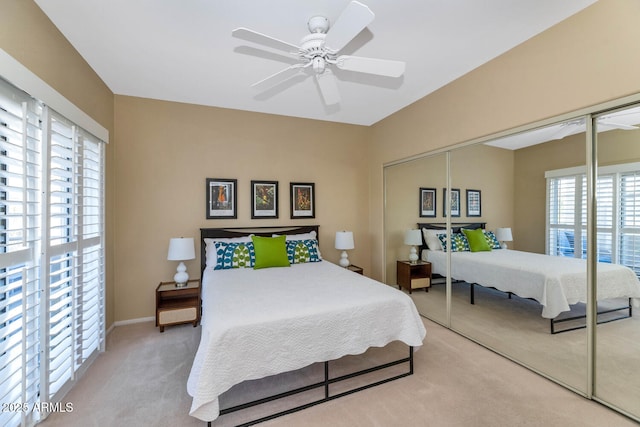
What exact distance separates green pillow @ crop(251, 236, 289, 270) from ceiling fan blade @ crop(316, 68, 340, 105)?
1815 mm

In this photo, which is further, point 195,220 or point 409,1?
point 195,220

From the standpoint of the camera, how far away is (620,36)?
1.85m

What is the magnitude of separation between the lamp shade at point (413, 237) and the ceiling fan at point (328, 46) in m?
2.26

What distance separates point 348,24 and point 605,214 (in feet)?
7.27

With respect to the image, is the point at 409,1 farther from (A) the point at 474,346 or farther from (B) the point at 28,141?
(A) the point at 474,346

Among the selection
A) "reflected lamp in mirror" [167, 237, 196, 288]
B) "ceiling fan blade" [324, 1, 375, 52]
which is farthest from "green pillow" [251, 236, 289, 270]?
"ceiling fan blade" [324, 1, 375, 52]

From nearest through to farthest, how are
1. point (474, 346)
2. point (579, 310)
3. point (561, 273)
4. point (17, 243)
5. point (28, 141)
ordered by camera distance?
1. point (17, 243)
2. point (28, 141)
3. point (579, 310)
4. point (561, 273)
5. point (474, 346)

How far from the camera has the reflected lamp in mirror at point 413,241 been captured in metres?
3.79

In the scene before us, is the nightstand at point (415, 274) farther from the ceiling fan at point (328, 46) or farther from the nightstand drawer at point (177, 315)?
the nightstand drawer at point (177, 315)

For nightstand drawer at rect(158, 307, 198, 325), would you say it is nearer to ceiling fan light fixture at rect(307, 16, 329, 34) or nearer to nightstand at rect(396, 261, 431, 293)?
nightstand at rect(396, 261, 431, 293)

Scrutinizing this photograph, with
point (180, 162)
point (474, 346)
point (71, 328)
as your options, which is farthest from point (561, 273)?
point (180, 162)

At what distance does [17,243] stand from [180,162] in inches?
87.6

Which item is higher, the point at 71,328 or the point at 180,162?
the point at 180,162

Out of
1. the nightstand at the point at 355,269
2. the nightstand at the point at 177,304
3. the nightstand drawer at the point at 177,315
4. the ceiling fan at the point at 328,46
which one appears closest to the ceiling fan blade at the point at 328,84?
the ceiling fan at the point at 328,46
